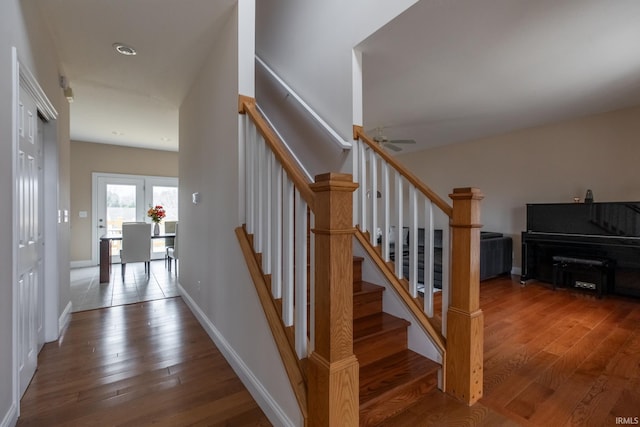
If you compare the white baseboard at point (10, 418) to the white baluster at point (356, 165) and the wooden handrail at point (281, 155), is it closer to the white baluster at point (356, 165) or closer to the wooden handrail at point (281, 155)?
the wooden handrail at point (281, 155)

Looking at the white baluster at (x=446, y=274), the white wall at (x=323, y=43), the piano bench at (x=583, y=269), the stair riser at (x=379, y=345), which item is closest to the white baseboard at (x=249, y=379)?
the stair riser at (x=379, y=345)

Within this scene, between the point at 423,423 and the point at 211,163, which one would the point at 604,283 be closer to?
the point at 423,423

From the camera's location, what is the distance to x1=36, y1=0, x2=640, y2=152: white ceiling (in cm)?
209

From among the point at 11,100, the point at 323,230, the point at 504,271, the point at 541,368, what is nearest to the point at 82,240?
the point at 11,100

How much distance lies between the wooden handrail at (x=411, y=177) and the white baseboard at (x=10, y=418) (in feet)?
8.00

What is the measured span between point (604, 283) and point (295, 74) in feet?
14.7

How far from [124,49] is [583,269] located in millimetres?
5745

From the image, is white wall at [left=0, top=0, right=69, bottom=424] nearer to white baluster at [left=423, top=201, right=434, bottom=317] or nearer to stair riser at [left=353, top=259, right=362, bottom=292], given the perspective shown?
stair riser at [left=353, top=259, right=362, bottom=292]

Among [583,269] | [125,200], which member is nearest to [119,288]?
[125,200]

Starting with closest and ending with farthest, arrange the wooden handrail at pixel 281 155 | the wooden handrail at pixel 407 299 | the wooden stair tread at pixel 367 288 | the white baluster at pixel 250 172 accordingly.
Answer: the wooden handrail at pixel 281 155 < the wooden handrail at pixel 407 299 < the white baluster at pixel 250 172 < the wooden stair tread at pixel 367 288

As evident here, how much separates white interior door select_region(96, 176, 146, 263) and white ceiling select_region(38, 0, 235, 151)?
226 cm

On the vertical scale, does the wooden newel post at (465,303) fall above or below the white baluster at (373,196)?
below

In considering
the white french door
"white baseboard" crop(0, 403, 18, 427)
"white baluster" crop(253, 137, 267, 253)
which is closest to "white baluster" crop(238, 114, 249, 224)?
"white baluster" crop(253, 137, 267, 253)

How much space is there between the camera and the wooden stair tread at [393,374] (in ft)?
4.99
